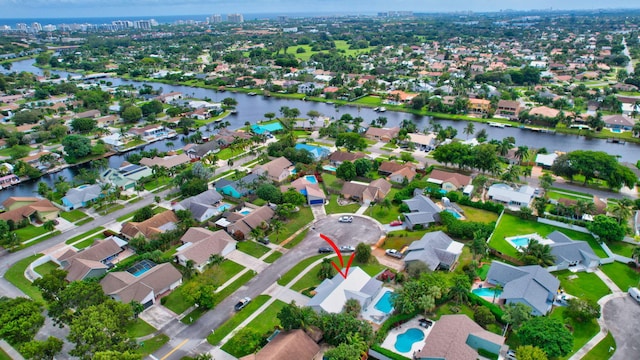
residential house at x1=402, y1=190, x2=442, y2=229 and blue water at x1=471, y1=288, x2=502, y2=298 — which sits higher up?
residential house at x1=402, y1=190, x2=442, y2=229

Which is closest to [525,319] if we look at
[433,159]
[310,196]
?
[310,196]

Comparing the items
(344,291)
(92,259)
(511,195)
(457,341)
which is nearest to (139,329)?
(92,259)

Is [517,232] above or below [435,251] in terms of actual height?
below

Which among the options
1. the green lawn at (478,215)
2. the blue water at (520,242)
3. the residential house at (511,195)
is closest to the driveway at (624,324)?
the blue water at (520,242)

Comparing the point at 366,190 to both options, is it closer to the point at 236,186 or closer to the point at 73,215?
the point at 236,186

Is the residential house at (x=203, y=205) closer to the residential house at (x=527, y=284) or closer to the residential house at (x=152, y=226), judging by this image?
the residential house at (x=152, y=226)

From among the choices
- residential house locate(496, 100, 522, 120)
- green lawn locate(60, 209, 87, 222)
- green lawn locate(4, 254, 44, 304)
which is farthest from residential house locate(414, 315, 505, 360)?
residential house locate(496, 100, 522, 120)

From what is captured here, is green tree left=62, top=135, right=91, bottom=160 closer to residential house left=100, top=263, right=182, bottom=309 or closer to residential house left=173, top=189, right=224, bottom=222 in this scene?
residential house left=173, top=189, right=224, bottom=222
